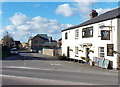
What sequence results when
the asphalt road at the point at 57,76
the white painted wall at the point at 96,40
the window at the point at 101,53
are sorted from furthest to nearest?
the window at the point at 101,53 → the white painted wall at the point at 96,40 → the asphalt road at the point at 57,76

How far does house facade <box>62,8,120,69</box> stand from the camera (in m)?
21.2

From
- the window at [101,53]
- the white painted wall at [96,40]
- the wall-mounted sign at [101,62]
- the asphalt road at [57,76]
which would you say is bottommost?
the asphalt road at [57,76]

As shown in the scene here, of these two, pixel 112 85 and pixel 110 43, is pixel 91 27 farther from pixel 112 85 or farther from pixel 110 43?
pixel 112 85

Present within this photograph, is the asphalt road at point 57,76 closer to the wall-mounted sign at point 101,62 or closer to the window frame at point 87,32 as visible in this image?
the wall-mounted sign at point 101,62

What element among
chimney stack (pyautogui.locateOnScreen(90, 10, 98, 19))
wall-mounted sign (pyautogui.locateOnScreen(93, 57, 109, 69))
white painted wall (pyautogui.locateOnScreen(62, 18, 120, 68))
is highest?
chimney stack (pyautogui.locateOnScreen(90, 10, 98, 19))

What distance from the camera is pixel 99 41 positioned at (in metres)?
24.3

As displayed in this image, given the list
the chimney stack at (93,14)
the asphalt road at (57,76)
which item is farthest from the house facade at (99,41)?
the chimney stack at (93,14)

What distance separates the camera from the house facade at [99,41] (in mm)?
21234

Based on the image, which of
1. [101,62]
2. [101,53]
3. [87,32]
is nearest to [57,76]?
[101,62]

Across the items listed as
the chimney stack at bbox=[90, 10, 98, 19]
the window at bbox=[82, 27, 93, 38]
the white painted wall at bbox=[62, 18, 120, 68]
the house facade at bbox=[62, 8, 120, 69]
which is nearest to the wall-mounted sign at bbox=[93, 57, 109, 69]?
the house facade at bbox=[62, 8, 120, 69]

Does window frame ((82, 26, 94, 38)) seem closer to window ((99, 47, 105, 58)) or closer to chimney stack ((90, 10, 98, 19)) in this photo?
window ((99, 47, 105, 58))

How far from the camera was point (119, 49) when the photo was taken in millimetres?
21031

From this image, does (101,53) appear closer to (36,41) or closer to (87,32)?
(87,32)

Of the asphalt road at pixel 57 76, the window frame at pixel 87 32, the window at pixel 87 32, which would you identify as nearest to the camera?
the asphalt road at pixel 57 76
